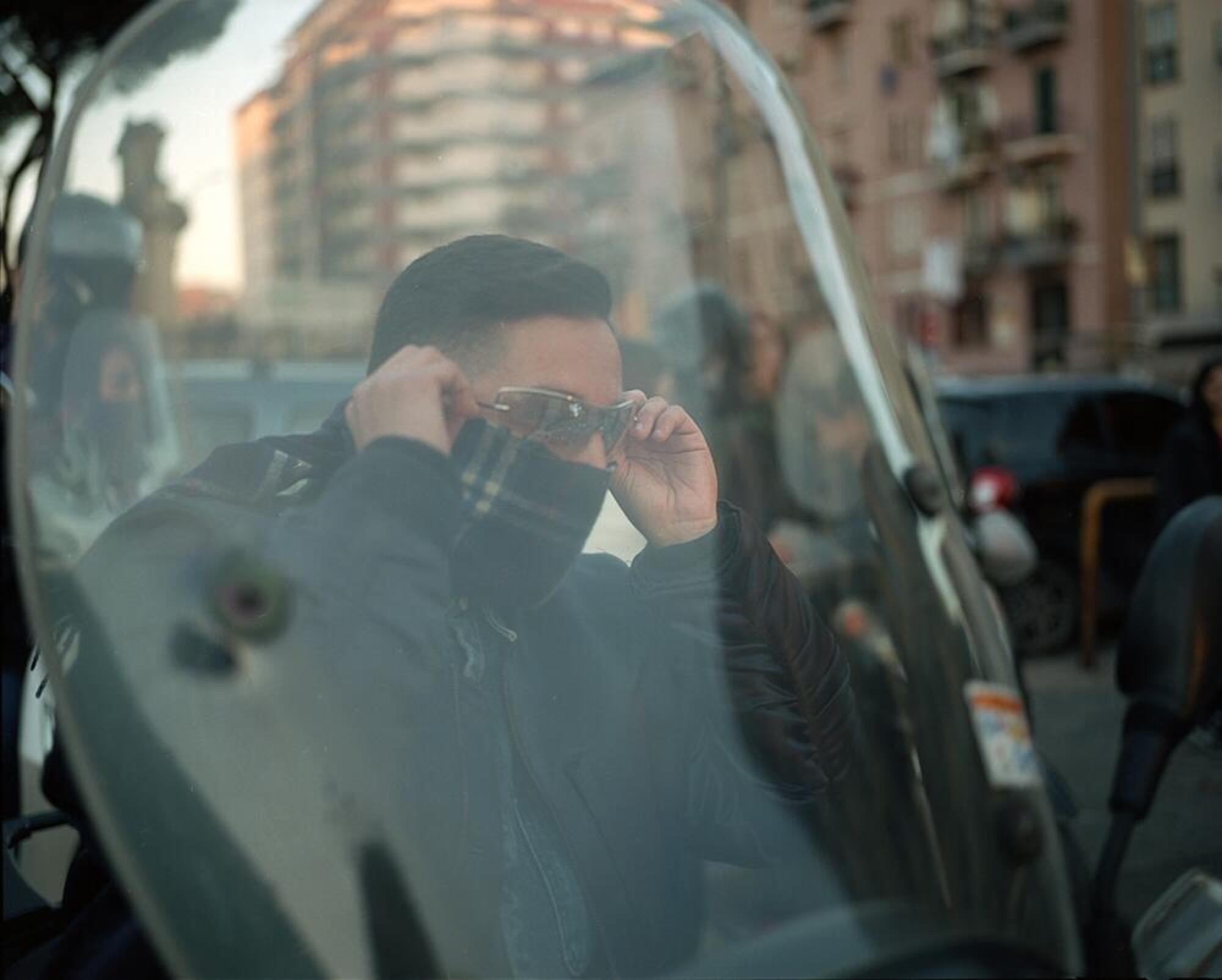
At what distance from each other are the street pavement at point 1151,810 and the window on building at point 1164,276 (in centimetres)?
2415

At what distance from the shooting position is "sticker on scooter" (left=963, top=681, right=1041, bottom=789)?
1.21 meters

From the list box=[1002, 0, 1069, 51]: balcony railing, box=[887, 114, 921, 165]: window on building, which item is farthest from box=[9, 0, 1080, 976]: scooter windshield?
box=[1002, 0, 1069, 51]: balcony railing

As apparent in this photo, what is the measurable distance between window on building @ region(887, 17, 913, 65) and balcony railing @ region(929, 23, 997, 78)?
14163mm

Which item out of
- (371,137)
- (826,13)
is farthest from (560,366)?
(826,13)

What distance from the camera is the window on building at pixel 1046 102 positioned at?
30.2 m

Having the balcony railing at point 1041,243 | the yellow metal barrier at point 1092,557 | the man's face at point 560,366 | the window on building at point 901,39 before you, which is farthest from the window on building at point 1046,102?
the man's face at point 560,366

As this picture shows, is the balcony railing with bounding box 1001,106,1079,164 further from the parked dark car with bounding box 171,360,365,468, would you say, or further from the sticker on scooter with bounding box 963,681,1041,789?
the sticker on scooter with bounding box 963,681,1041,789

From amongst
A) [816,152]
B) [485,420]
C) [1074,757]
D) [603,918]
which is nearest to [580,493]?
[485,420]

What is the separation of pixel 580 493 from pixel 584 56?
96 cm

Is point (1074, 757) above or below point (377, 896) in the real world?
below

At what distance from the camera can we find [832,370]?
1867mm

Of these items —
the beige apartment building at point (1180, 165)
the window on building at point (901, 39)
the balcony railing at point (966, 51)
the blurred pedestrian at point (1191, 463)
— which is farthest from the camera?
the balcony railing at point (966, 51)

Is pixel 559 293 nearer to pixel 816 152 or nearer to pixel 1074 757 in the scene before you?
pixel 816 152

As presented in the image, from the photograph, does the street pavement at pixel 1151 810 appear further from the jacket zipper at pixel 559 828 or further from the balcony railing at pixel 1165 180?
the balcony railing at pixel 1165 180
